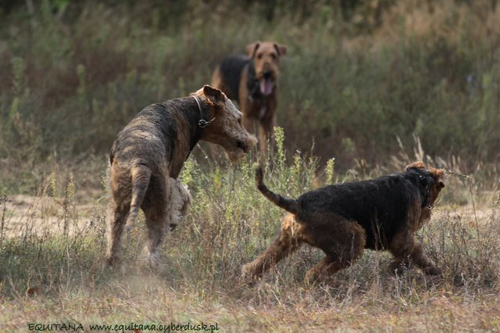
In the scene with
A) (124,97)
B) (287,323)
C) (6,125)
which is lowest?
(287,323)

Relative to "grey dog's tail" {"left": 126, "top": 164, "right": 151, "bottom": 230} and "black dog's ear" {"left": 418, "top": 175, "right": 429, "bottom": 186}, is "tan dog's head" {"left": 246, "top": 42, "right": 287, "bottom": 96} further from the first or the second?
"grey dog's tail" {"left": 126, "top": 164, "right": 151, "bottom": 230}

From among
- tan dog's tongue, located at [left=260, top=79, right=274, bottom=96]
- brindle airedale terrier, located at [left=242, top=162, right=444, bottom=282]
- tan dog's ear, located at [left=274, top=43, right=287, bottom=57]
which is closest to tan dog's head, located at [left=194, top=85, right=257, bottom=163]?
brindle airedale terrier, located at [left=242, top=162, right=444, bottom=282]

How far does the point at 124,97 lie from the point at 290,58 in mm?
2836

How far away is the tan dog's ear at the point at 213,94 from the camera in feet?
21.8

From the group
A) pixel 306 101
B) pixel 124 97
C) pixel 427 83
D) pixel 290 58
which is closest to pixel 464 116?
pixel 427 83

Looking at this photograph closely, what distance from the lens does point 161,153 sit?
577 cm

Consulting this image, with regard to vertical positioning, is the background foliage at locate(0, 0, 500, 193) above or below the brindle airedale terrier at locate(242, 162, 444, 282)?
above

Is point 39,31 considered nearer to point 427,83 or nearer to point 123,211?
point 427,83

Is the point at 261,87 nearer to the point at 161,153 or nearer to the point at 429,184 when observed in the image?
the point at 429,184

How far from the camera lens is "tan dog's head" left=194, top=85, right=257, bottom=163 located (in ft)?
21.9

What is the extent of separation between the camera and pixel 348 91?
11.9 metres

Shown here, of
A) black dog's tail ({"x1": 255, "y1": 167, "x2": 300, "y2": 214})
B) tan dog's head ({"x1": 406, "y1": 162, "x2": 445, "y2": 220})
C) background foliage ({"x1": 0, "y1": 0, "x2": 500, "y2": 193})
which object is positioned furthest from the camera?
background foliage ({"x1": 0, "y1": 0, "x2": 500, "y2": 193})

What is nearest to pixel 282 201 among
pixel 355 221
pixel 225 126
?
pixel 355 221

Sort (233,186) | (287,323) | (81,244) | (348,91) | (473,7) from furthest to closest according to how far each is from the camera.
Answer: (473,7)
(348,91)
(233,186)
(81,244)
(287,323)
